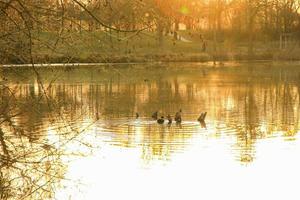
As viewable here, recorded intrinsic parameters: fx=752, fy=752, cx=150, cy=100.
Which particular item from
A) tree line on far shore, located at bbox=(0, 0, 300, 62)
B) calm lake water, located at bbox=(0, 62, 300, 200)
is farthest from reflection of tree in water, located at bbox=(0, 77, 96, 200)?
tree line on far shore, located at bbox=(0, 0, 300, 62)

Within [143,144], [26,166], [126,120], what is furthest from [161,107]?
[26,166]

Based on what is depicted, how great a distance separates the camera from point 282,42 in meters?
65.2

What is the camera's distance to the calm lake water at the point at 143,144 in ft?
35.4

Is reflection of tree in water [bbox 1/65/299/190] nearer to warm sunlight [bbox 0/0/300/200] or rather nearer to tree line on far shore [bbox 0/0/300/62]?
warm sunlight [bbox 0/0/300/200]

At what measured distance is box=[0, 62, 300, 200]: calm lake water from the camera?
424 inches

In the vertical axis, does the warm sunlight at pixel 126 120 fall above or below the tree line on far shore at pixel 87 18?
below

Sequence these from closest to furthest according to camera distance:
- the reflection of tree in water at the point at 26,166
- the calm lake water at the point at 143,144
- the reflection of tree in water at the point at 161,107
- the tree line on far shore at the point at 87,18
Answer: the tree line on far shore at the point at 87,18, the reflection of tree in water at the point at 26,166, the calm lake water at the point at 143,144, the reflection of tree in water at the point at 161,107

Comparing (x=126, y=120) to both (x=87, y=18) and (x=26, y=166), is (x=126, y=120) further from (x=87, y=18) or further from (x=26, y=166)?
(x=87, y=18)

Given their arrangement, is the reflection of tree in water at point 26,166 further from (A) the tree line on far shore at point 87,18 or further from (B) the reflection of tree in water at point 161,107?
(A) the tree line on far shore at point 87,18

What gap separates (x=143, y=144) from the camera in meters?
16.0

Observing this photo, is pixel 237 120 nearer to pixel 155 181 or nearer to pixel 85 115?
pixel 85 115

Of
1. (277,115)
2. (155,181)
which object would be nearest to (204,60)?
(277,115)

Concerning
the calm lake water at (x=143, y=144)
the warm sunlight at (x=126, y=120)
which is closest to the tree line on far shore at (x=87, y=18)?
the warm sunlight at (x=126, y=120)

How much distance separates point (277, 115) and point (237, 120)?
1448mm
